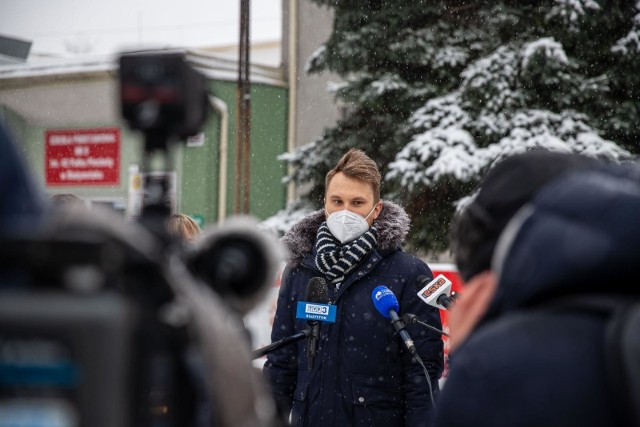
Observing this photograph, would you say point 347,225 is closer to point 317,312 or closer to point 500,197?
point 317,312

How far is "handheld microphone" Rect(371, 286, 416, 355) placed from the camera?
439 cm

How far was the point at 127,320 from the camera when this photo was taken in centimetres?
106

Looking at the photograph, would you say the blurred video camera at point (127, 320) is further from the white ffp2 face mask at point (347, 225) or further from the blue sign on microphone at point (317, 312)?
the white ffp2 face mask at point (347, 225)

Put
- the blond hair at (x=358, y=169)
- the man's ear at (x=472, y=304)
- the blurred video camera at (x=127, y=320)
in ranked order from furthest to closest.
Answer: the blond hair at (x=358, y=169), the man's ear at (x=472, y=304), the blurred video camera at (x=127, y=320)

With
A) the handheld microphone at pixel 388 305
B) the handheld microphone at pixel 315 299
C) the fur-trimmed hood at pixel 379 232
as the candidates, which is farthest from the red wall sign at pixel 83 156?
the handheld microphone at pixel 388 305

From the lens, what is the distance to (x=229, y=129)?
20.3 meters

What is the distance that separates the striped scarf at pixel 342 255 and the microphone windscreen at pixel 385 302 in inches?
10.4

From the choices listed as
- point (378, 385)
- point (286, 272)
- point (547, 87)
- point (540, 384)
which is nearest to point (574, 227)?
Result: point (540, 384)

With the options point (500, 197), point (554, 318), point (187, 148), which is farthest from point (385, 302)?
point (187, 148)

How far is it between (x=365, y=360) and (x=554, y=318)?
3096 millimetres

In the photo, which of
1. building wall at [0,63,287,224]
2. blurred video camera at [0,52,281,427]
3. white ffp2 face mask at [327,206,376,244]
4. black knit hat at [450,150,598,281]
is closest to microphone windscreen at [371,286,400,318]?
white ffp2 face mask at [327,206,376,244]

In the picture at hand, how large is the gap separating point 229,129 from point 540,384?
62.7ft

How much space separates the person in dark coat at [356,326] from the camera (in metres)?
4.50

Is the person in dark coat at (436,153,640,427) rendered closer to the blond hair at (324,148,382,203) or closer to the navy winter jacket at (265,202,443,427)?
the navy winter jacket at (265,202,443,427)
